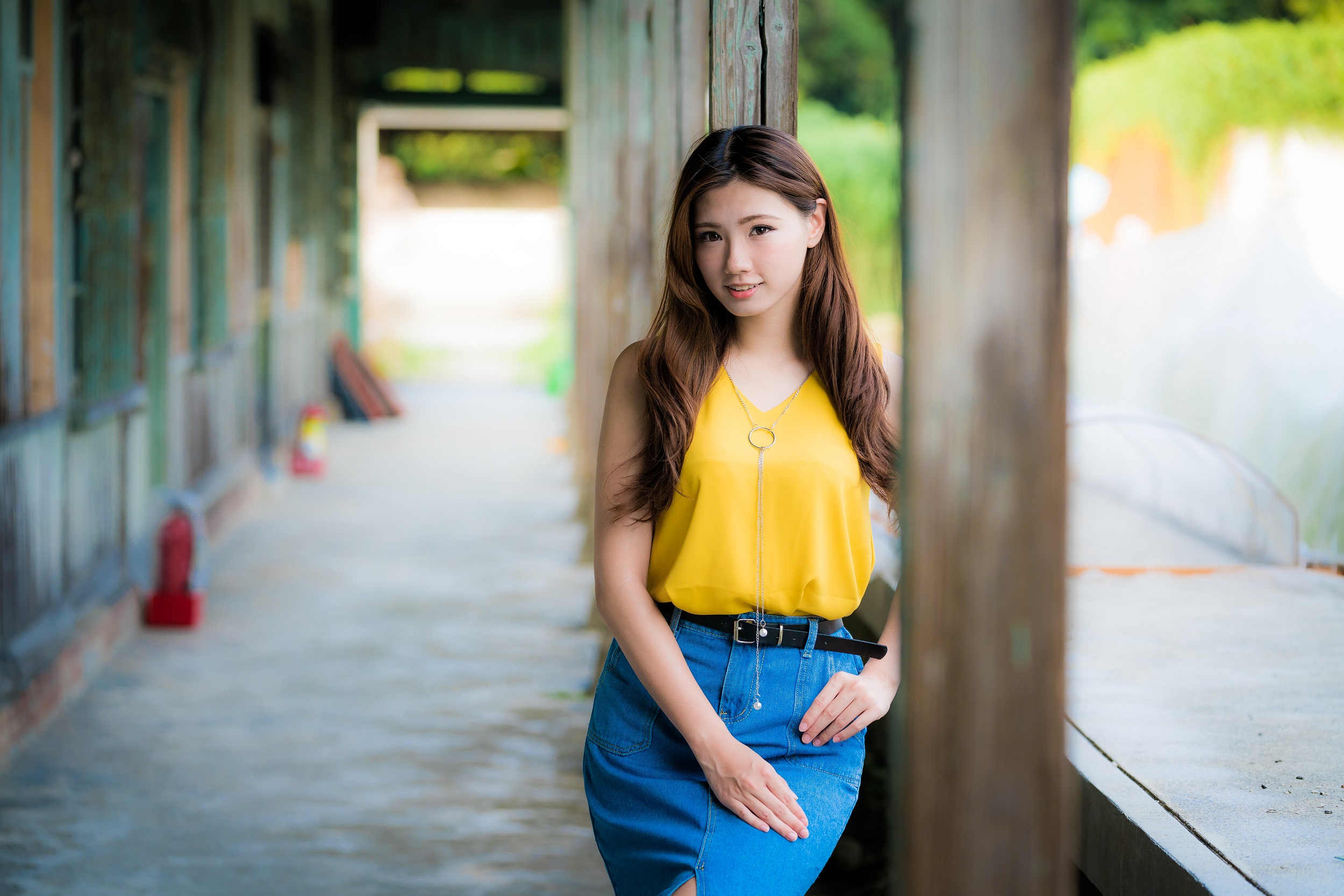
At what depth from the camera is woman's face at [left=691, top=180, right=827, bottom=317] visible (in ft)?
6.61

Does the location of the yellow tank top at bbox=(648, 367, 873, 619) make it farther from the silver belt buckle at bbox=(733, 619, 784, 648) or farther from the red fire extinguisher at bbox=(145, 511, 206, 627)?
the red fire extinguisher at bbox=(145, 511, 206, 627)

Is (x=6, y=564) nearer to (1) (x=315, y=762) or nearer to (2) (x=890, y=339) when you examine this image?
(1) (x=315, y=762)

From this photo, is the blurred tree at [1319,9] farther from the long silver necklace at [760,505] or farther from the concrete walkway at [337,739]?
the long silver necklace at [760,505]

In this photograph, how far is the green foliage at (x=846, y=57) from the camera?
945 inches

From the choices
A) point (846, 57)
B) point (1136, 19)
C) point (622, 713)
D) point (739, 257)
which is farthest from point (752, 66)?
point (846, 57)

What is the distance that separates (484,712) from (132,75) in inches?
115

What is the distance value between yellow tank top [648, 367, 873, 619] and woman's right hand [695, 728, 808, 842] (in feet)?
0.68

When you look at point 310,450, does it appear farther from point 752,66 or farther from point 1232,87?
point 1232,87

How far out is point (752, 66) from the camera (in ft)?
8.70

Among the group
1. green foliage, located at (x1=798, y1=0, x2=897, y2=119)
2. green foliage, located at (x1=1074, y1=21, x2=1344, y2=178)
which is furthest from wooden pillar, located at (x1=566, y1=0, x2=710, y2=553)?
green foliage, located at (x1=798, y1=0, x2=897, y2=119)

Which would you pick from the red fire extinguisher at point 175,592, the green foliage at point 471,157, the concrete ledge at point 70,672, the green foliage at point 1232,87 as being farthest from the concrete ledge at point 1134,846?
the green foliage at point 471,157

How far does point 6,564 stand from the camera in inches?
164

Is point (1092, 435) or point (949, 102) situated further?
point (1092, 435)

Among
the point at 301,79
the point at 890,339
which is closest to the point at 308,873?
the point at 301,79
